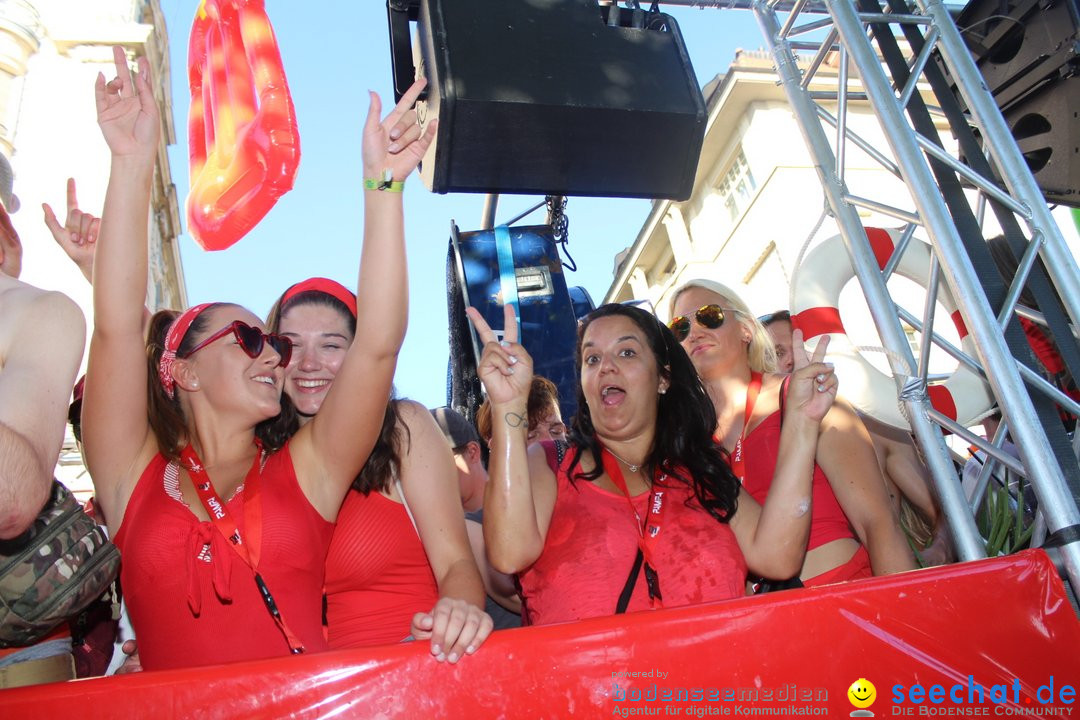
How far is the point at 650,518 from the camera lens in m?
→ 1.96

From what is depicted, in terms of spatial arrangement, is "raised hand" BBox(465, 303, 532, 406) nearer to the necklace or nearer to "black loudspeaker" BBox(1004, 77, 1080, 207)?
the necklace

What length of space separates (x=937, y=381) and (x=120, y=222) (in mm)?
2813

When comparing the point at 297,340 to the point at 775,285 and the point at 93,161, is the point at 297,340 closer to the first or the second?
the point at 93,161

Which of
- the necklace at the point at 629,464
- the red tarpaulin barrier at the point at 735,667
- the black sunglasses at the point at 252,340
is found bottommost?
the red tarpaulin barrier at the point at 735,667

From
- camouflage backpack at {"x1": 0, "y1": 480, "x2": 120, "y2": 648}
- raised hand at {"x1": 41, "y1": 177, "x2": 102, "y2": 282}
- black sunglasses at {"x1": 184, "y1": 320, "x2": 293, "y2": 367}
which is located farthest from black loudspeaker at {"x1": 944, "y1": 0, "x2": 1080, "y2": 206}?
camouflage backpack at {"x1": 0, "y1": 480, "x2": 120, "y2": 648}

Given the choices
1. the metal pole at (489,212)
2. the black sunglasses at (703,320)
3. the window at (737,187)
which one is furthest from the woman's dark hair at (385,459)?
the window at (737,187)

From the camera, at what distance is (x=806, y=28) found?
337 centimetres

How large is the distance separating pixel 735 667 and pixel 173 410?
1.40 metres

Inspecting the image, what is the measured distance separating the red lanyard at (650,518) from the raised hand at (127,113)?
53.2 inches

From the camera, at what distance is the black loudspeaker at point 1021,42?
9.55 ft

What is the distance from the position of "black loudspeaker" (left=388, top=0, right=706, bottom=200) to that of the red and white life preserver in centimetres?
87

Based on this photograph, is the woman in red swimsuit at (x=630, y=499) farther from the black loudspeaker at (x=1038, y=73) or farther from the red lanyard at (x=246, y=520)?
the black loudspeaker at (x=1038, y=73)

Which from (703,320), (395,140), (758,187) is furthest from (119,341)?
(758,187)

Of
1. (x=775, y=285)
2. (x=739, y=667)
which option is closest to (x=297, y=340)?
(x=739, y=667)
